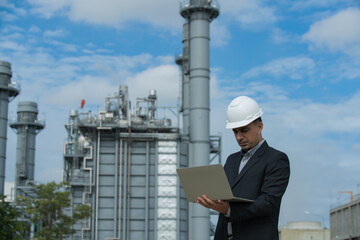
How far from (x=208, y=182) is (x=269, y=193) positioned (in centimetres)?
57

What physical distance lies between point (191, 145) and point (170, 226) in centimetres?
676

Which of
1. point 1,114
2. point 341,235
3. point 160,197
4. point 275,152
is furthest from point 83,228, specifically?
point 275,152

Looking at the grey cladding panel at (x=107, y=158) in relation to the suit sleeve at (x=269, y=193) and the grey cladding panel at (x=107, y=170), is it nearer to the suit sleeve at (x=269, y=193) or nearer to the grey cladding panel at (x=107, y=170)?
the grey cladding panel at (x=107, y=170)

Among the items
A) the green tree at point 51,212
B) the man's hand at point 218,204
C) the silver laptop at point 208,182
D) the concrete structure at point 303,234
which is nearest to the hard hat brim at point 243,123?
the silver laptop at point 208,182

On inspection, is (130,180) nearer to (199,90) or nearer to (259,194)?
(199,90)

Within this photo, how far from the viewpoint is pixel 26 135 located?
73.5m

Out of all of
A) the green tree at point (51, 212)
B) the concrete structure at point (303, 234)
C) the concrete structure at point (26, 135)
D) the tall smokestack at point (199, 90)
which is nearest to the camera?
the green tree at point (51, 212)

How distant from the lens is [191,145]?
155ft

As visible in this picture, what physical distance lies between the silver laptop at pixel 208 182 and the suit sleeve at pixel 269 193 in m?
0.10

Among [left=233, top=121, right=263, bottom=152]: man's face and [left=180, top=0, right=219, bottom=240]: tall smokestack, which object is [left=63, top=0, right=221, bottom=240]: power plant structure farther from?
[left=233, top=121, right=263, bottom=152]: man's face

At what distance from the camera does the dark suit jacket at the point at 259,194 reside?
5.15m

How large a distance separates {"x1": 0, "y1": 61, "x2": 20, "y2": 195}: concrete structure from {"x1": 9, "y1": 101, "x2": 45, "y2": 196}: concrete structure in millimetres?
14155

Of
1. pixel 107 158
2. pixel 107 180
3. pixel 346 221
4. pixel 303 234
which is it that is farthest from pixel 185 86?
pixel 303 234

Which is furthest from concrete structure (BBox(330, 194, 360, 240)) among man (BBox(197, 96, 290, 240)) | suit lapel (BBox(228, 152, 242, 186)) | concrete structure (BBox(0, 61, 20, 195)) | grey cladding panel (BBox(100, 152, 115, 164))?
man (BBox(197, 96, 290, 240))
